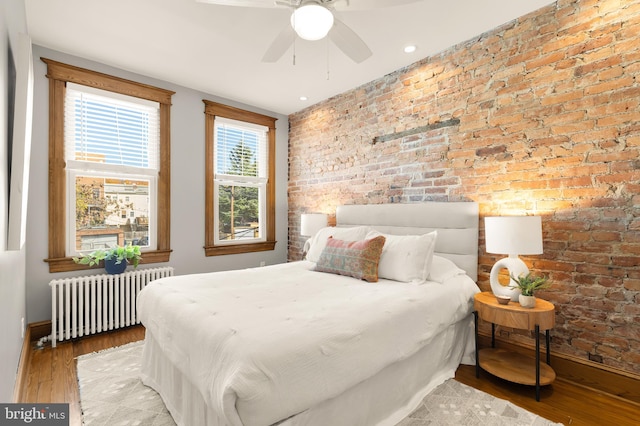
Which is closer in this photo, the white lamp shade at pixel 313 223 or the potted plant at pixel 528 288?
the potted plant at pixel 528 288

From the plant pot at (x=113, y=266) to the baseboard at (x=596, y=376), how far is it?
3814 mm

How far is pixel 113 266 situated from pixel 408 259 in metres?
2.91

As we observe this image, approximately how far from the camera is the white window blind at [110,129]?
10.3ft

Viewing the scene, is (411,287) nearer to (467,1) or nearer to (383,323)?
(383,323)

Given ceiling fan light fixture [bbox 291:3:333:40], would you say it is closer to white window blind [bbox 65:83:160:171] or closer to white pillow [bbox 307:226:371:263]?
white pillow [bbox 307:226:371:263]

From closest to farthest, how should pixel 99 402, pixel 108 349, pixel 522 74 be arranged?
pixel 99 402, pixel 522 74, pixel 108 349

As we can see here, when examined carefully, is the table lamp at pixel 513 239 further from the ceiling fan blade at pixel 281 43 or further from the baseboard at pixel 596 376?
the ceiling fan blade at pixel 281 43

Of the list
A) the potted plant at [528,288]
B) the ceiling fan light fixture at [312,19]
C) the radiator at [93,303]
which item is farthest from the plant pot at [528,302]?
the radiator at [93,303]

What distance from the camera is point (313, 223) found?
4055mm

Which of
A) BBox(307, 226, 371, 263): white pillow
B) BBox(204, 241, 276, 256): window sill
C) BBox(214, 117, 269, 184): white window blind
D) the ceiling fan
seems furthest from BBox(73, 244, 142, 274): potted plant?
the ceiling fan

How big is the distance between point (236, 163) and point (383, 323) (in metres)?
3.40

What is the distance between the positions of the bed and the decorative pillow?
4cm

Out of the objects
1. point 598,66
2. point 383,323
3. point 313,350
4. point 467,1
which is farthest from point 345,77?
point 313,350

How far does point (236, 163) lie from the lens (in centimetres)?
443
